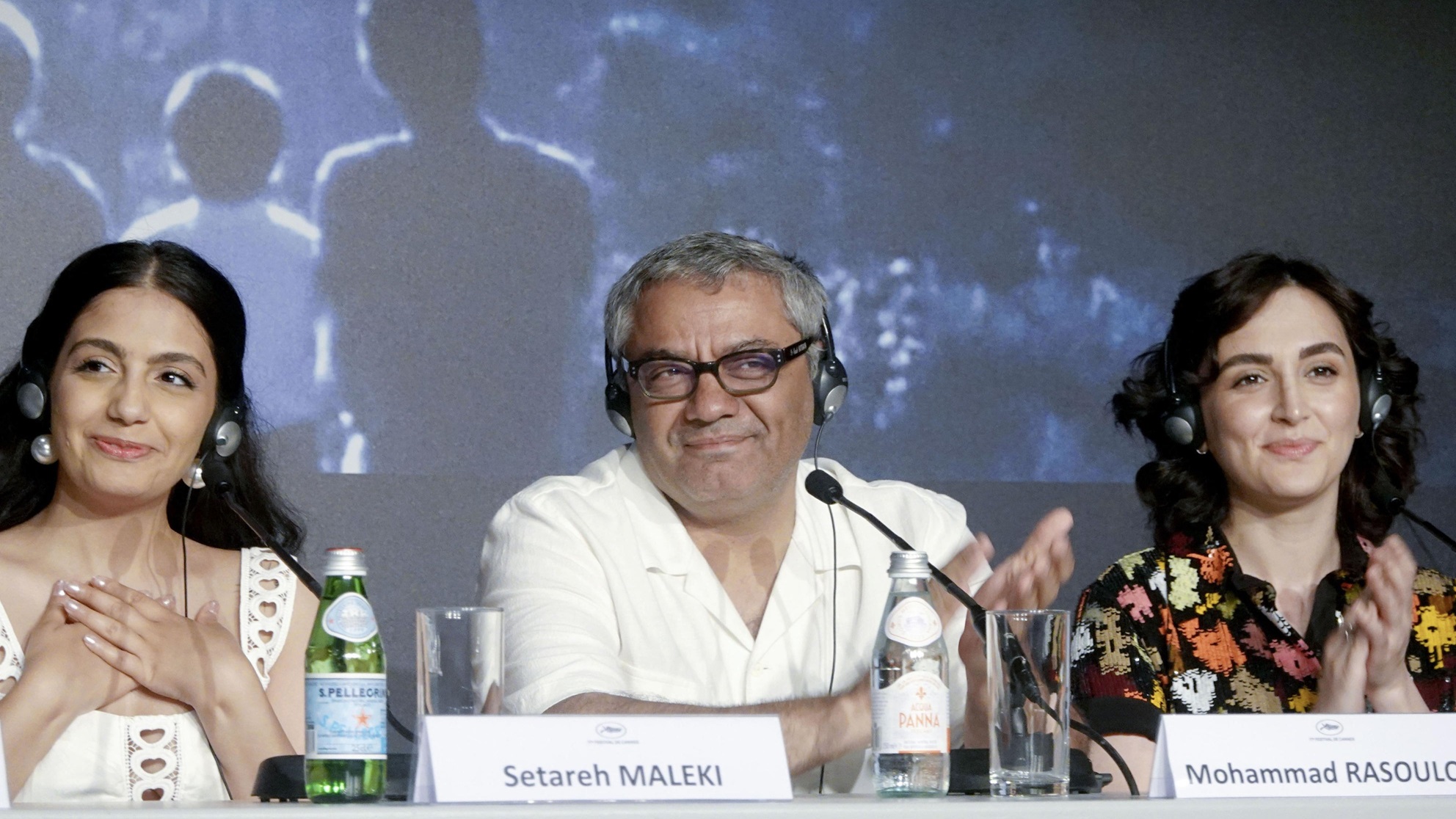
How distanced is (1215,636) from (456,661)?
4.66 ft

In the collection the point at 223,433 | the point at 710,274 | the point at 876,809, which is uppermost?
the point at 710,274

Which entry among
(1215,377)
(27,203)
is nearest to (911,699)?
(1215,377)

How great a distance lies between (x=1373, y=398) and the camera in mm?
2404

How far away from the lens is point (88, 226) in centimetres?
354

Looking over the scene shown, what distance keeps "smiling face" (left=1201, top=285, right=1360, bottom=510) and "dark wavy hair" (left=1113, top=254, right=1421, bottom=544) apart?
0.02 m

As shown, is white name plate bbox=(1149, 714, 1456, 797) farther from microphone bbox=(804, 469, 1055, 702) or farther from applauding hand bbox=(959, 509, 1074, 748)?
applauding hand bbox=(959, 509, 1074, 748)

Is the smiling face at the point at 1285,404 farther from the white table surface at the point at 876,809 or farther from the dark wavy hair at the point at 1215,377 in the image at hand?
the white table surface at the point at 876,809

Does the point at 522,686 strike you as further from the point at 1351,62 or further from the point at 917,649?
the point at 1351,62

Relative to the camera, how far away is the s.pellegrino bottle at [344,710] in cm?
126

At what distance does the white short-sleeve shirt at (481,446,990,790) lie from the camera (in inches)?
83.9

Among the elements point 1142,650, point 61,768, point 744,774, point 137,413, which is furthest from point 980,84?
point 744,774

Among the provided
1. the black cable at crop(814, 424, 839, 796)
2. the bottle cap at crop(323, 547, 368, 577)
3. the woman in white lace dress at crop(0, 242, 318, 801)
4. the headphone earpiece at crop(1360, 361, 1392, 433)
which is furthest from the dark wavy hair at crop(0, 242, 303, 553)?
the headphone earpiece at crop(1360, 361, 1392, 433)

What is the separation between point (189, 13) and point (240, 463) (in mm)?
1631

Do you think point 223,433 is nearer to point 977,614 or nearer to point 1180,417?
point 977,614
